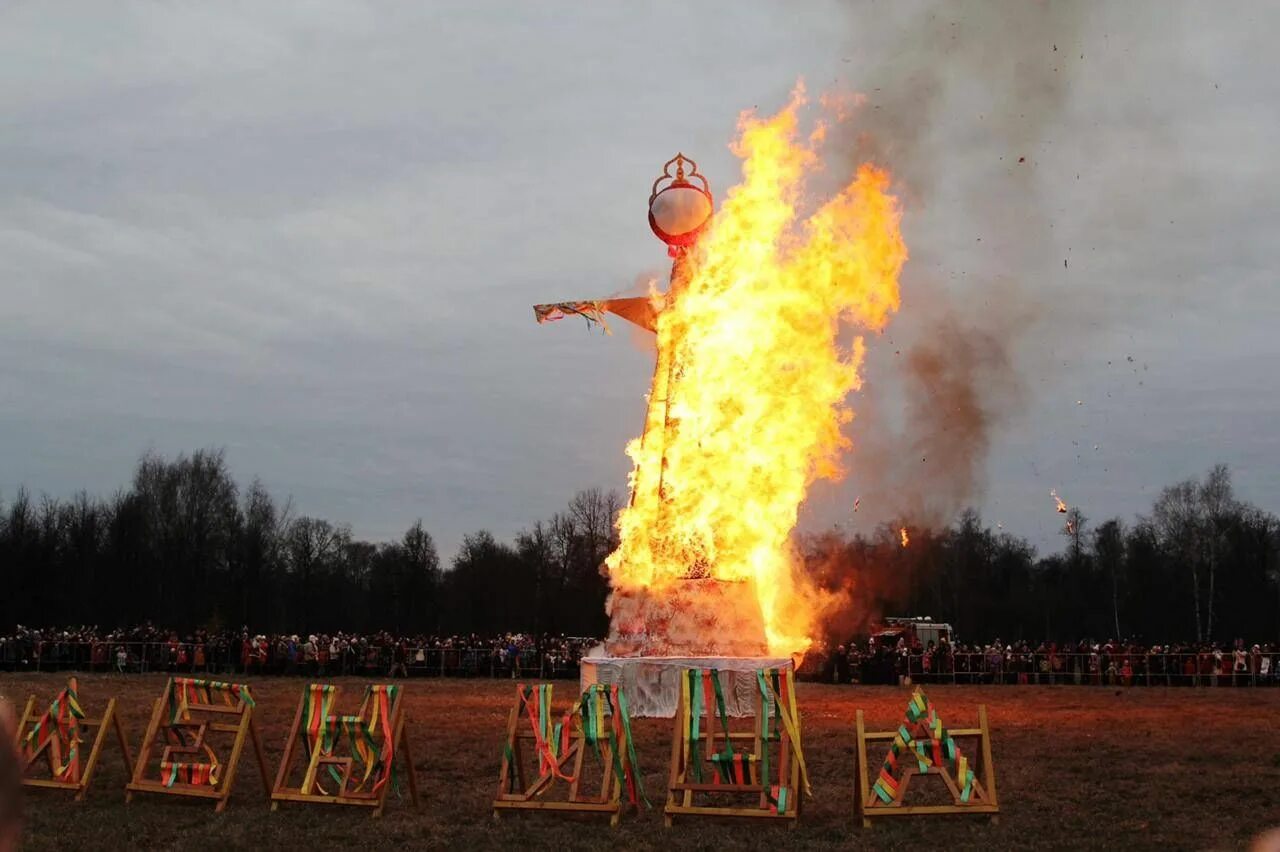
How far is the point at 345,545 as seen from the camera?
102 meters

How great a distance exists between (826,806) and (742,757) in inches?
69.4

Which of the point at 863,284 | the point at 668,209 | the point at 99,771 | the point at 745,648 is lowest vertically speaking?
the point at 99,771

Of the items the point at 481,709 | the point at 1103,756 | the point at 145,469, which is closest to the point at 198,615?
the point at 145,469

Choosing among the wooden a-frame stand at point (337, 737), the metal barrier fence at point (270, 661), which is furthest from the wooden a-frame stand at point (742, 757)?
the metal barrier fence at point (270, 661)

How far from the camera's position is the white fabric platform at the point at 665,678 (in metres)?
23.1

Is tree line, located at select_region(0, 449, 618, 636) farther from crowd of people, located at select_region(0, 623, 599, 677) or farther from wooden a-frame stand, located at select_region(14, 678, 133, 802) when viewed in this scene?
wooden a-frame stand, located at select_region(14, 678, 133, 802)

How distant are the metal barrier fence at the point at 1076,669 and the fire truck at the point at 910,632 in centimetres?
520

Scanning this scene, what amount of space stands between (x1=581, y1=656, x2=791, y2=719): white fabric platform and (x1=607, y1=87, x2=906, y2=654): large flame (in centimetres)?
164

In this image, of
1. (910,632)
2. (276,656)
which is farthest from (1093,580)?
(276,656)

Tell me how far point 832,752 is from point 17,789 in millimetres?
16633

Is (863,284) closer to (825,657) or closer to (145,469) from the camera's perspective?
(825,657)

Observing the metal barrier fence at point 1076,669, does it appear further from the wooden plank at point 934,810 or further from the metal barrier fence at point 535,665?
the wooden plank at point 934,810

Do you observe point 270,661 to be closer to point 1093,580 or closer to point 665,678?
point 665,678

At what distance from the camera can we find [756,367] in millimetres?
24250
